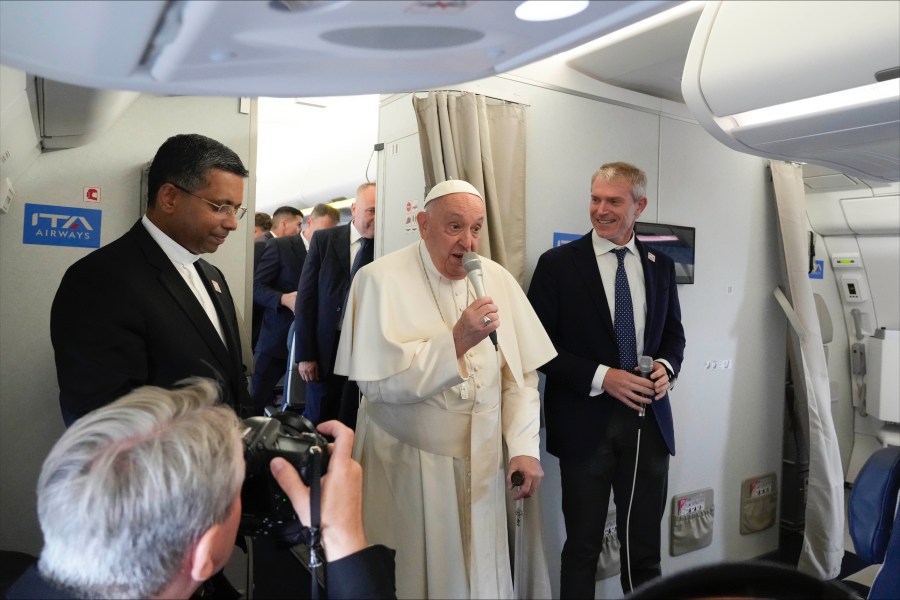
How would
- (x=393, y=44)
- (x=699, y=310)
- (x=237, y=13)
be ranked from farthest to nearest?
1. (x=699, y=310)
2. (x=393, y=44)
3. (x=237, y=13)

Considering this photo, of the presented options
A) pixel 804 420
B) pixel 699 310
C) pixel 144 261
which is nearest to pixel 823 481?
pixel 804 420

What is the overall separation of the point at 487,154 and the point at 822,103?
151 cm

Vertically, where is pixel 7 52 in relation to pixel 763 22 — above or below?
below

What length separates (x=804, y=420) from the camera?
4594 millimetres

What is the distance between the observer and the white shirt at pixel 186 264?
2.16 meters

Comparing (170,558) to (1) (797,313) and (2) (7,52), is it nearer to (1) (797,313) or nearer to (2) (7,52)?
(2) (7,52)

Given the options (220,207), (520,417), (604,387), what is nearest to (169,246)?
(220,207)

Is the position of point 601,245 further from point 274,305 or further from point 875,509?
point 274,305

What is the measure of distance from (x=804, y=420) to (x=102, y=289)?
4.44m

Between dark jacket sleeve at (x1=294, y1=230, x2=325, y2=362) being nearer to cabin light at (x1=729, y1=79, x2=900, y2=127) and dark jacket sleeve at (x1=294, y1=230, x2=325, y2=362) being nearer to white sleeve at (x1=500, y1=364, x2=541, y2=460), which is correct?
white sleeve at (x1=500, y1=364, x2=541, y2=460)

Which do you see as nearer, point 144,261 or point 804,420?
point 144,261

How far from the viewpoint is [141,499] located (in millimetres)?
981

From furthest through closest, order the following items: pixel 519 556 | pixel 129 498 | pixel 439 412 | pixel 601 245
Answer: pixel 601 245 < pixel 519 556 < pixel 439 412 < pixel 129 498

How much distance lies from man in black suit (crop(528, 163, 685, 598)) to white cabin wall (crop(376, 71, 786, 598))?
40cm
